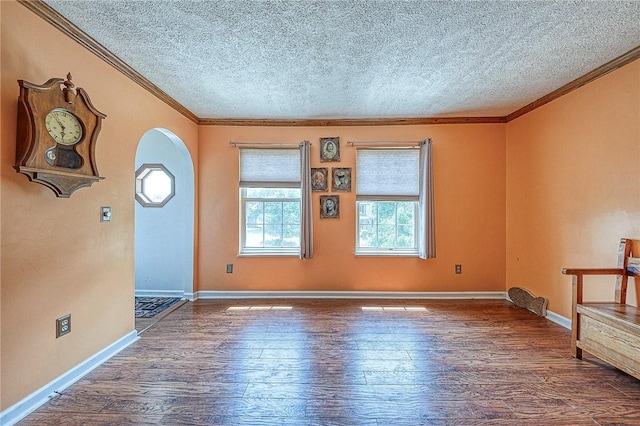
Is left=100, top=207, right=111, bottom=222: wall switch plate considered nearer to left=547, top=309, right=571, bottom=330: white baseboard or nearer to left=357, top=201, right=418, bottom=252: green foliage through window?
left=357, top=201, right=418, bottom=252: green foliage through window

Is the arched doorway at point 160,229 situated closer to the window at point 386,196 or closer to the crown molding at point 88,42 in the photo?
the crown molding at point 88,42

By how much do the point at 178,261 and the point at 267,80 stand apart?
297cm

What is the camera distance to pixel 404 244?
14.4 ft

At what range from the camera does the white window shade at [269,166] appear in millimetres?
4324

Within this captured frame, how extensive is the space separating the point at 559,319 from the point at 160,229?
5.25 metres

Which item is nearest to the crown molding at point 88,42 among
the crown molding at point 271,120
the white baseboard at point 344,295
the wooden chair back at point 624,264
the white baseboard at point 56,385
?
the crown molding at point 271,120

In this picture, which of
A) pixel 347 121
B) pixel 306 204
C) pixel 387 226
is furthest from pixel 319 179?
pixel 387 226

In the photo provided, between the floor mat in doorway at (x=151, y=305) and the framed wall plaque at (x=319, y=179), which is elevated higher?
the framed wall plaque at (x=319, y=179)

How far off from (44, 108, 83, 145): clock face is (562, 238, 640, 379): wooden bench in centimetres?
382

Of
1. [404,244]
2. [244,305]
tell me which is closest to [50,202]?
[244,305]

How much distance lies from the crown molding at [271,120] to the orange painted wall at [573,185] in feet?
0.25

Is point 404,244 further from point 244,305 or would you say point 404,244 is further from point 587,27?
point 587,27

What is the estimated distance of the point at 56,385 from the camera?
6.73 feet

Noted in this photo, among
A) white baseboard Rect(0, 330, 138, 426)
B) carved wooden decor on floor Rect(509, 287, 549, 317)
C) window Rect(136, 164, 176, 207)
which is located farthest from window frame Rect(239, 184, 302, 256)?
carved wooden decor on floor Rect(509, 287, 549, 317)
